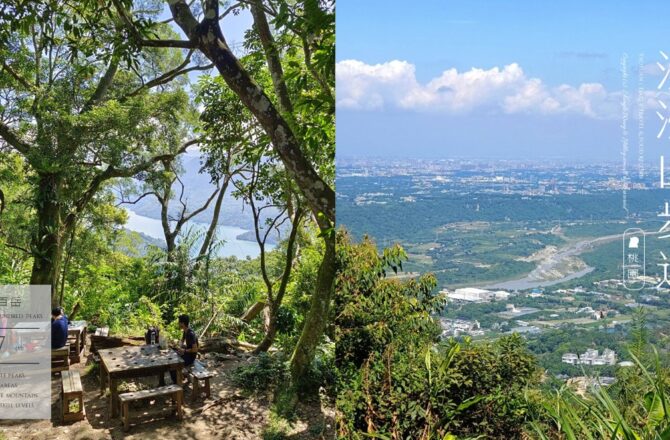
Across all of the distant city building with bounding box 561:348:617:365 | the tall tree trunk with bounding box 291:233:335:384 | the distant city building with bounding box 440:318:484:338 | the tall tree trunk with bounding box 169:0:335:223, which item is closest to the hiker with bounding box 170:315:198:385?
the tall tree trunk with bounding box 291:233:335:384

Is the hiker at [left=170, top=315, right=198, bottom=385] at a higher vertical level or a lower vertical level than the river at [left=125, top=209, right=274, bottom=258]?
lower

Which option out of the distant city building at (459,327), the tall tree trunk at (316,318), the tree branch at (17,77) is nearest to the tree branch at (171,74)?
the tree branch at (17,77)

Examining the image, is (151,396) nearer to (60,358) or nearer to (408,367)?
(60,358)

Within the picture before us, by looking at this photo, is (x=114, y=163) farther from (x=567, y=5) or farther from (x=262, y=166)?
(x=567, y=5)

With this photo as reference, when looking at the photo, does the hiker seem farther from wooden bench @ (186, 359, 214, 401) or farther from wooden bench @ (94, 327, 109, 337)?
wooden bench @ (94, 327, 109, 337)

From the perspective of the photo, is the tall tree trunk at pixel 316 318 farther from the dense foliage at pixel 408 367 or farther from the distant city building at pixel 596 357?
the distant city building at pixel 596 357

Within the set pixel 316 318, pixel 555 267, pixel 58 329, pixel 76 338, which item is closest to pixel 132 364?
pixel 76 338
